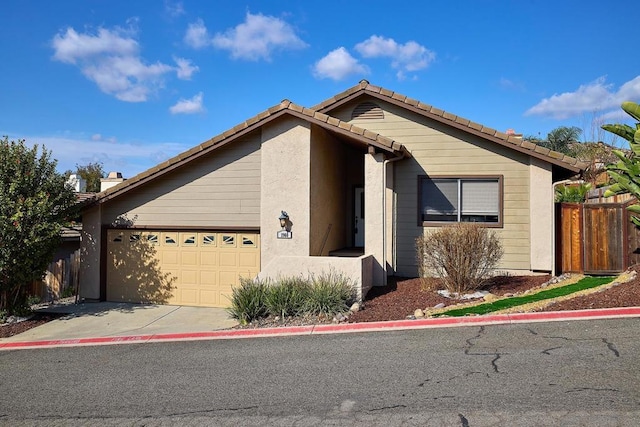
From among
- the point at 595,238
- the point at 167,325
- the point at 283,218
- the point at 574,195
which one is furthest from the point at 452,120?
the point at 574,195

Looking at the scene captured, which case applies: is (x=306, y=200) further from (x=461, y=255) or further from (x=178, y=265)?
(x=178, y=265)

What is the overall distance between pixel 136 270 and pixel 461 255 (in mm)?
8812

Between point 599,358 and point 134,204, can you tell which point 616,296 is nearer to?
point 599,358

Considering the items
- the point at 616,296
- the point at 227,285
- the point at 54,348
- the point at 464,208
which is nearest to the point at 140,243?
the point at 227,285

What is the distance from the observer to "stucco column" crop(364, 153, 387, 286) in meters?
12.4

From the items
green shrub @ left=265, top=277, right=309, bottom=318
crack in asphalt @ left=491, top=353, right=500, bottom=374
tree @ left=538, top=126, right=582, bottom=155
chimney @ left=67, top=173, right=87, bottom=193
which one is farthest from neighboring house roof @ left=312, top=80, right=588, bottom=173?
tree @ left=538, top=126, right=582, bottom=155

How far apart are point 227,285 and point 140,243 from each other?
115 inches

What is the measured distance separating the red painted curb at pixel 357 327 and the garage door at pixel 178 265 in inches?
134

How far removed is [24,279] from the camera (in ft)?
39.3

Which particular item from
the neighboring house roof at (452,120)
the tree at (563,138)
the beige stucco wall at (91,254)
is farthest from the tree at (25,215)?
the tree at (563,138)

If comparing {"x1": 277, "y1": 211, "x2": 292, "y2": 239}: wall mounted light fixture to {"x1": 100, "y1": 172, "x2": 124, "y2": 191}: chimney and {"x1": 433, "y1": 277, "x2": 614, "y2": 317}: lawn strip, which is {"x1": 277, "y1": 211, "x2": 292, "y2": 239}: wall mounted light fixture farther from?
{"x1": 100, "y1": 172, "x2": 124, "y2": 191}: chimney

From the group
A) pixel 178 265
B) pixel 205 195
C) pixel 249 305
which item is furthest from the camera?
pixel 178 265

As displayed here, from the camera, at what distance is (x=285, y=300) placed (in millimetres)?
10359

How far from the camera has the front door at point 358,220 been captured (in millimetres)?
15789
